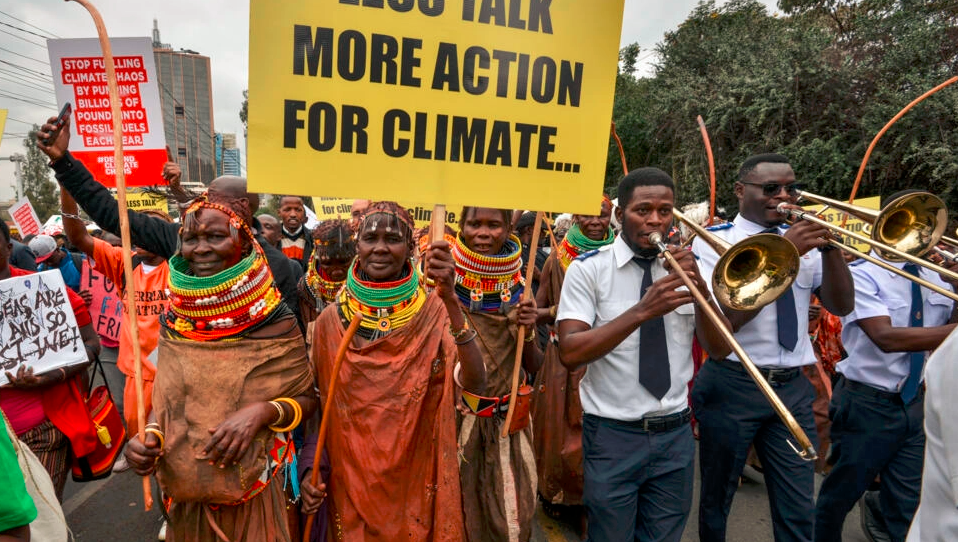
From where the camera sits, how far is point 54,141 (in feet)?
8.11

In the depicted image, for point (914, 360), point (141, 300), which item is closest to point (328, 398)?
point (141, 300)

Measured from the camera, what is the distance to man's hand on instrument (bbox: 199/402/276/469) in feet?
7.07

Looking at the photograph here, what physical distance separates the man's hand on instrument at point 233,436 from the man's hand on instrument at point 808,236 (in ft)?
8.42

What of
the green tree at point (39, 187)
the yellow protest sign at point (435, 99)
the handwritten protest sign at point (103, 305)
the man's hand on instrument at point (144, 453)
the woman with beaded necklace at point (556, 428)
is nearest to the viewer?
the yellow protest sign at point (435, 99)

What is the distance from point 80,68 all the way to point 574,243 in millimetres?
3518

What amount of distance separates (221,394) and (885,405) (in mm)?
3520

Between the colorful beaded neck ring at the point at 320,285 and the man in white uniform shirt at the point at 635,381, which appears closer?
the man in white uniform shirt at the point at 635,381

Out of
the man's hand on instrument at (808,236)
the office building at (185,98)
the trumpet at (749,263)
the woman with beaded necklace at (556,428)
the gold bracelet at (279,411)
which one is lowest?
the woman with beaded necklace at (556,428)

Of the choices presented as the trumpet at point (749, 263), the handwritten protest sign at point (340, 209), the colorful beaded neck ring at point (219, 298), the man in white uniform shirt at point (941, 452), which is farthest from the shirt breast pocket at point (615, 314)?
the handwritten protest sign at point (340, 209)

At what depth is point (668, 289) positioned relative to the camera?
223cm

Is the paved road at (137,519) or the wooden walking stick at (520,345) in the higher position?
the wooden walking stick at (520,345)

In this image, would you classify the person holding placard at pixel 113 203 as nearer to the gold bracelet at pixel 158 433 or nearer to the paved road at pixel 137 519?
the gold bracelet at pixel 158 433

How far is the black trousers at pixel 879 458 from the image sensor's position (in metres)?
3.19

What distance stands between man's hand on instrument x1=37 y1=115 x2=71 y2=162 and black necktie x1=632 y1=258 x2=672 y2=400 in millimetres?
2754
